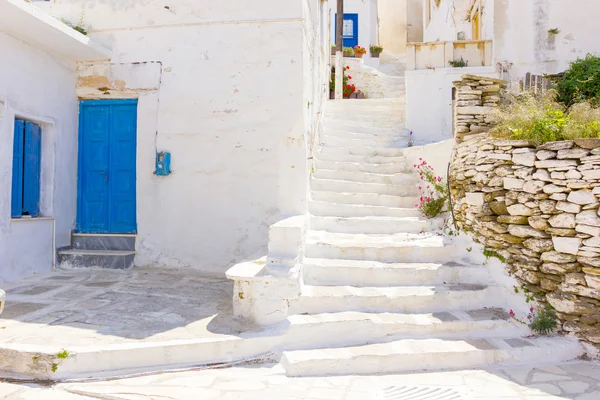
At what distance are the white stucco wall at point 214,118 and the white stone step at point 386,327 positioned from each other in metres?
2.23

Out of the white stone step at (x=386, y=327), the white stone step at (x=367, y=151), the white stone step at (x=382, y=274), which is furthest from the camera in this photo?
the white stone step at (x=367, y=151)

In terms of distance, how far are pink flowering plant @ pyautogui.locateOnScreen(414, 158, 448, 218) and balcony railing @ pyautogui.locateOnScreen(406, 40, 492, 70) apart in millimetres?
4230

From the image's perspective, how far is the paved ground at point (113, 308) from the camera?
3910 mm

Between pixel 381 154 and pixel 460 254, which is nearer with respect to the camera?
pixel 460 254

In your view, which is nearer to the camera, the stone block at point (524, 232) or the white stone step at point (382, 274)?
→ the stone block at point (524, 232)

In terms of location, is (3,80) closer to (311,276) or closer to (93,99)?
(93,99)

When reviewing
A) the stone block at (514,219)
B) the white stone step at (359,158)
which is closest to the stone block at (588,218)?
the stone block at (514,219)

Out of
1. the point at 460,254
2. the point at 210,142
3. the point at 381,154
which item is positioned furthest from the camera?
the point at 381,154

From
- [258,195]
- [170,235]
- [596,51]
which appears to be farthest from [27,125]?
[596,51]

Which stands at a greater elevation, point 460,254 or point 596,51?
point 596,51

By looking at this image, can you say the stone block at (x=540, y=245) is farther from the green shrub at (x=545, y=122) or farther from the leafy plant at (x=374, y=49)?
the leafy plant at (x=374, y=49)

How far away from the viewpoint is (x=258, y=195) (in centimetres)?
634

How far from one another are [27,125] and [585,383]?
7.12 meters

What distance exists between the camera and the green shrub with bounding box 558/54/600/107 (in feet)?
28.9
